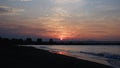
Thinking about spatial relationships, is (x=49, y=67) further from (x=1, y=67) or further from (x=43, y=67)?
(x=1, y=67)

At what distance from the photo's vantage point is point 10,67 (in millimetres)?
11156

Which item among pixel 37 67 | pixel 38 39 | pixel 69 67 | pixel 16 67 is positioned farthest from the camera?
pixel 38 39

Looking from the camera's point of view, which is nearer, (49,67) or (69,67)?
(49,67)

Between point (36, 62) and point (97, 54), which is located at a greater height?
point (36, 62)

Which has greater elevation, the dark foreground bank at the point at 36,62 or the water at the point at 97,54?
the dark foreground bank at the point at 36,62

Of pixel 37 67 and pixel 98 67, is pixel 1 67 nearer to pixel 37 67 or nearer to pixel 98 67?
pixel 37 67

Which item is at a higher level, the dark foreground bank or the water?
the dark foreground bank

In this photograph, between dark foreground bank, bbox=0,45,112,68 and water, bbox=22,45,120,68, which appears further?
water, bbox=22,45,120,68

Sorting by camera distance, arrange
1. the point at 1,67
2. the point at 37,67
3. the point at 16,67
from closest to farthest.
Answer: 1. the point at 1,67
2. the point at 16,67
3. the point at 37,67

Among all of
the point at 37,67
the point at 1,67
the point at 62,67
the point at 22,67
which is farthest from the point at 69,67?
the point at 1,67

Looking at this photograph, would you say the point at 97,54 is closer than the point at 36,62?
No

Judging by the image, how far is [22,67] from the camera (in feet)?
38.4

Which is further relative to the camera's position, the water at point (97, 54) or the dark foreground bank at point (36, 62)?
the water at point (97, 54)

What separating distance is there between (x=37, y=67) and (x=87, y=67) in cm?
495
